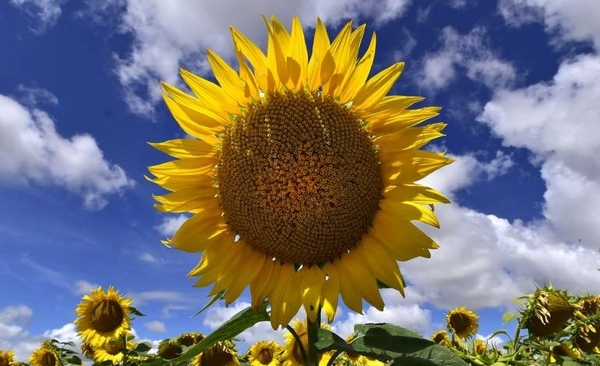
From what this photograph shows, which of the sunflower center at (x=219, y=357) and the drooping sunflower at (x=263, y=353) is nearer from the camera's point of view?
the sunflower center at (x=219, y=357)

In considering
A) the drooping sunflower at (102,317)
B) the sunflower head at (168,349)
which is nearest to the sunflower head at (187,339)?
the sunflower head at (168,349)

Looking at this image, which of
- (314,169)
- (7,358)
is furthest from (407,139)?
(7,358)

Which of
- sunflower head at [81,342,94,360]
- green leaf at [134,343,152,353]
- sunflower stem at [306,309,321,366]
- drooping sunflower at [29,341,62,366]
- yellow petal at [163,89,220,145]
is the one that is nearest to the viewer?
sunflower stem at [306,309,321,366]

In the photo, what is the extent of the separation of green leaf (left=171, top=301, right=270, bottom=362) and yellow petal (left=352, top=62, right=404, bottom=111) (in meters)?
1.46

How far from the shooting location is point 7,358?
11.1 m

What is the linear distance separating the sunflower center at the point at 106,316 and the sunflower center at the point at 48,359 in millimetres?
1575

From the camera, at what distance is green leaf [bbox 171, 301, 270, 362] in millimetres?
3305

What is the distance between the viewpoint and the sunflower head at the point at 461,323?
9.77 metres

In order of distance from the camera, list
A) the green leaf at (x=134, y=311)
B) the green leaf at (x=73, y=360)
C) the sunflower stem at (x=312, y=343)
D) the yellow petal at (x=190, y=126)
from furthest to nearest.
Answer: the green leaf at (x=73, y=360)
the green leaf at (x=134, y=311)
the yellow petal at (x=190, y=126)
the sunflower stem at (x=312, y=343)

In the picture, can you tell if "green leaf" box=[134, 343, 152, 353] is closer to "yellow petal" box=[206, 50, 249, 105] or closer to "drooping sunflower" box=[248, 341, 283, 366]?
"drooping sunflower" box=[248, 341, 283, 366]

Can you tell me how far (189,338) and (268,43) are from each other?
568cm

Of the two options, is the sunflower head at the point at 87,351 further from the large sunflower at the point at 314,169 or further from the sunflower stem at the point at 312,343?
the sunflower stem at the point at 312,343

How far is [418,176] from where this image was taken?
11.4 feet

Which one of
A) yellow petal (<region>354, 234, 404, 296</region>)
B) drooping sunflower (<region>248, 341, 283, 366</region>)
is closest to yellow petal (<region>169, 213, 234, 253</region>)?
yellow petal (<region>354, 234, 404, 296</region>)
